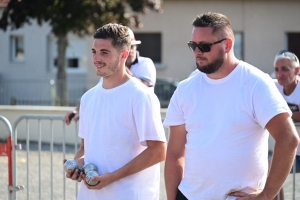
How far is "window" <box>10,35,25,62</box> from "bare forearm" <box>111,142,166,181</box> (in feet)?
78.3

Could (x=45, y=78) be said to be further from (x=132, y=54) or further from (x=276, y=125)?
(x=276, y=125)

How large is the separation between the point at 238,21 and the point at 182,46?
2508mm

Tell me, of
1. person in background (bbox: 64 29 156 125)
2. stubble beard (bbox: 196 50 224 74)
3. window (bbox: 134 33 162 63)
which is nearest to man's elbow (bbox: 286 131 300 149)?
stubble beard (bbox: 196 50 224 74)

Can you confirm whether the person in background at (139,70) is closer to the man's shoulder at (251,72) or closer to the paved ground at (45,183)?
the paved ground at (45,183)

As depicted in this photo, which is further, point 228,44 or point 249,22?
point 249,22

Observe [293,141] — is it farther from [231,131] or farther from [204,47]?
[204,47]

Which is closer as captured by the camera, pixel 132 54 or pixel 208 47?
pixel 208 47

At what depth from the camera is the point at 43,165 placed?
31.6 feet

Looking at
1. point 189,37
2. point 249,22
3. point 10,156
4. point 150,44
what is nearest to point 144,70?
point 10,156

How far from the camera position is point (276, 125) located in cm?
294

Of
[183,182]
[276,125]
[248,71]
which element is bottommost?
[183,182]

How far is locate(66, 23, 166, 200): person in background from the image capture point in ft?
11.6

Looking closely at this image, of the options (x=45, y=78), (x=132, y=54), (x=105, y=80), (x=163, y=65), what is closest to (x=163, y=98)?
(x=163, y=65)

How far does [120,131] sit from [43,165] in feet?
20.8
